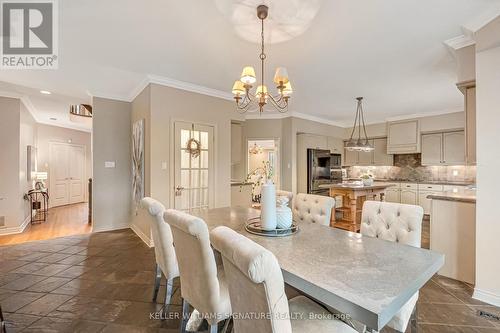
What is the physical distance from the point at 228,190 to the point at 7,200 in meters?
4.05

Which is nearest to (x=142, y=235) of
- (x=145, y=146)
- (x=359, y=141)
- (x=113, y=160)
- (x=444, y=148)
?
(x=145, y=146)

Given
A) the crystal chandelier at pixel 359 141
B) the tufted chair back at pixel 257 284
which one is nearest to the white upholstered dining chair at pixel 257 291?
the tufted chair back at pixel 257 284

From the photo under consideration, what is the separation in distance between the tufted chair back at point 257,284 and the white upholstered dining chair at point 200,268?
309 millimetres

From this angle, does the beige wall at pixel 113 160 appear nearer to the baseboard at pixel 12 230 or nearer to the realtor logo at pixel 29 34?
the realtor logo at pixel 29 34

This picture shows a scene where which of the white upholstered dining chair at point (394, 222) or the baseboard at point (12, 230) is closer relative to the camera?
the white upholstered dining chair at point (394, 222)

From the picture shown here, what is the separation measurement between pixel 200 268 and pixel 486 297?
265 cm

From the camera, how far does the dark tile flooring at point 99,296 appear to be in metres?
1.84

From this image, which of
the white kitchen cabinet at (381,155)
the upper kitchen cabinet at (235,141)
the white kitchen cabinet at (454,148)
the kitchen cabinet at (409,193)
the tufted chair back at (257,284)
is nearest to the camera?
the tufted chair back at (257,284)

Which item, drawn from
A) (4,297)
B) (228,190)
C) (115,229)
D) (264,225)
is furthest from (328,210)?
(115,229)

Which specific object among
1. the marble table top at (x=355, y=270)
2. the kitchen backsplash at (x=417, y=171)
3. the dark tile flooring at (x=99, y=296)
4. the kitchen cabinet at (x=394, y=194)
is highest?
the kitchen backsplash at (x=417, y=171)

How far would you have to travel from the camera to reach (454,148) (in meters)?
5.39

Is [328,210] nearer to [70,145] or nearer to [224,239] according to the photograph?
[224,239]

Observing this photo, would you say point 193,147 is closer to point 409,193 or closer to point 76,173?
point 409,193

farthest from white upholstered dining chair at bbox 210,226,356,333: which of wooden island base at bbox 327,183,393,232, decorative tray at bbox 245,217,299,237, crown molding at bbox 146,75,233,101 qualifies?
wooden island base at bbox 327,183,393,232
